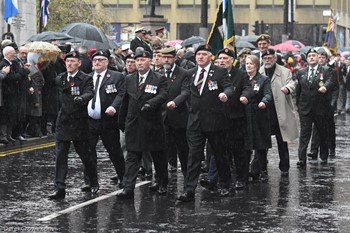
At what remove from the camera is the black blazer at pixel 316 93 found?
59.2 feet

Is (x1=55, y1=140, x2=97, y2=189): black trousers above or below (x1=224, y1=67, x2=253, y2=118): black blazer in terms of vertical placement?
below

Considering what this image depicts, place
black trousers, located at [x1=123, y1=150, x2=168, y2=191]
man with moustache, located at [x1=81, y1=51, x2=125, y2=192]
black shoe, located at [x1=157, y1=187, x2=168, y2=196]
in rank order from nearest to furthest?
black trousers, located at [x1=123, y1=150, x2=168, y2=191], black shoe, located at [x1=157, y1=187, x2=168, y2=196], man with moustache, located at [x1=81, y1=51, x2=125, y2=192]

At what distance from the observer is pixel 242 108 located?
14453 mm

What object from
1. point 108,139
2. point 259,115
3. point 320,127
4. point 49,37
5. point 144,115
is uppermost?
point 49,37

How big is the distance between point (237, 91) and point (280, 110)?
2130 mm

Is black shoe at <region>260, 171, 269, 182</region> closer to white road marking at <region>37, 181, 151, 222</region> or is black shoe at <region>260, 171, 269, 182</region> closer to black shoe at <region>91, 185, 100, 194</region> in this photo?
white road marking at <region>37, 181, 151, 222</region>

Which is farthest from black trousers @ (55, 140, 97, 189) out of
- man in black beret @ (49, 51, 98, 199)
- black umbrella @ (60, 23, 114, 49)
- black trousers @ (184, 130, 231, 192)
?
black umbrella @ (60, 23, 114, 49)

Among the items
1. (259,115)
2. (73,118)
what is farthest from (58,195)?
(259,115)

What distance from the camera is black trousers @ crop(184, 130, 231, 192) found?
13.2m

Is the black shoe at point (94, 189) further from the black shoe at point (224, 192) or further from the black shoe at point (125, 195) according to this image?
the black shoe at point (224, 192)

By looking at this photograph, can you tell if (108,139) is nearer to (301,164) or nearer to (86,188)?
(86,188)

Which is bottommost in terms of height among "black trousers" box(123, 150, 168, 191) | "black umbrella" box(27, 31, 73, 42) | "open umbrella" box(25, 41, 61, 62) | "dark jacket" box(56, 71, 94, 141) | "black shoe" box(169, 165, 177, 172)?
"black shoe" box(169, 165, 177, 172)

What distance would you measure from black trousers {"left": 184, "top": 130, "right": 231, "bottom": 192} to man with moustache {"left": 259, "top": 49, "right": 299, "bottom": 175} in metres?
2.58

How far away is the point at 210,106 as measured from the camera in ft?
43.8
